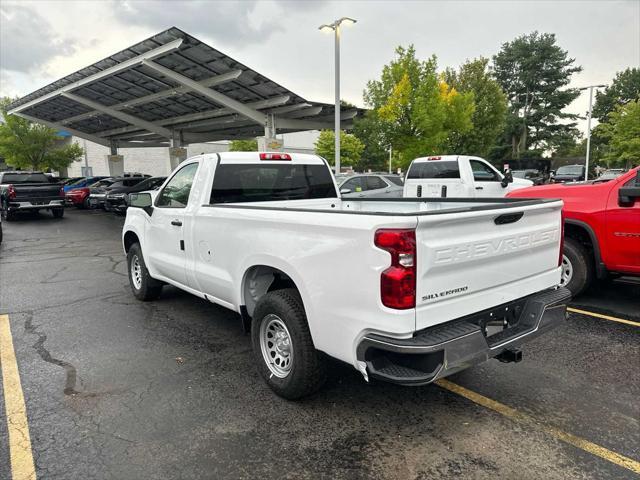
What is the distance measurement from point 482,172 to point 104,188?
17.9 metres

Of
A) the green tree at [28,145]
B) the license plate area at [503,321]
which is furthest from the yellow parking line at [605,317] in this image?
the green tree at [28,145]

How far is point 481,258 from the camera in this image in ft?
9.41

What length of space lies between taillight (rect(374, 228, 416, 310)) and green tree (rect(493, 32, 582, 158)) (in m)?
64.0

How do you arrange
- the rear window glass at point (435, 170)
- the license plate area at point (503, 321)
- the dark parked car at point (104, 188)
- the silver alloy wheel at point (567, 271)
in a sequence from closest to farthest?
the license plate area at point (503, 321)
the silver alloy wheel at point (567, 271)
the rear window glass at point (435, 170)
the dark parked car at point (104, 188)

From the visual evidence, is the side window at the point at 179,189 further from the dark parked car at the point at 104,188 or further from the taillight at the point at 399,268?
the dark parked car at the point at 104,188

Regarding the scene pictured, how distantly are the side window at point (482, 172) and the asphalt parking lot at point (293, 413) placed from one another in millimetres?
7608

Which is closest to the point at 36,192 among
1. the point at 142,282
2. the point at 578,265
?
the point at 142,282

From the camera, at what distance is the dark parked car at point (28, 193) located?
59.3 ft

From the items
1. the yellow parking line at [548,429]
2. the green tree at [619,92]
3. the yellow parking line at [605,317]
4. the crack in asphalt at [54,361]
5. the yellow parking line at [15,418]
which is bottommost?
the yellow parking line at [605,317]

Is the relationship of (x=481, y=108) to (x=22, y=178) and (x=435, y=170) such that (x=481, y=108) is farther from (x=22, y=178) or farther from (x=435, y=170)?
(x=22, y=178)

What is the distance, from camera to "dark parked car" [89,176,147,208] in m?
20.0

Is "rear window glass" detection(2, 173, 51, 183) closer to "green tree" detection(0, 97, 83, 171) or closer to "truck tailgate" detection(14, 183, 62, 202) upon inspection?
"truck tailgate" detection(14, 183, 62, 202)

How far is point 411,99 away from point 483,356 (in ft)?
72.4

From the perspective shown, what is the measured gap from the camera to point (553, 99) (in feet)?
192
